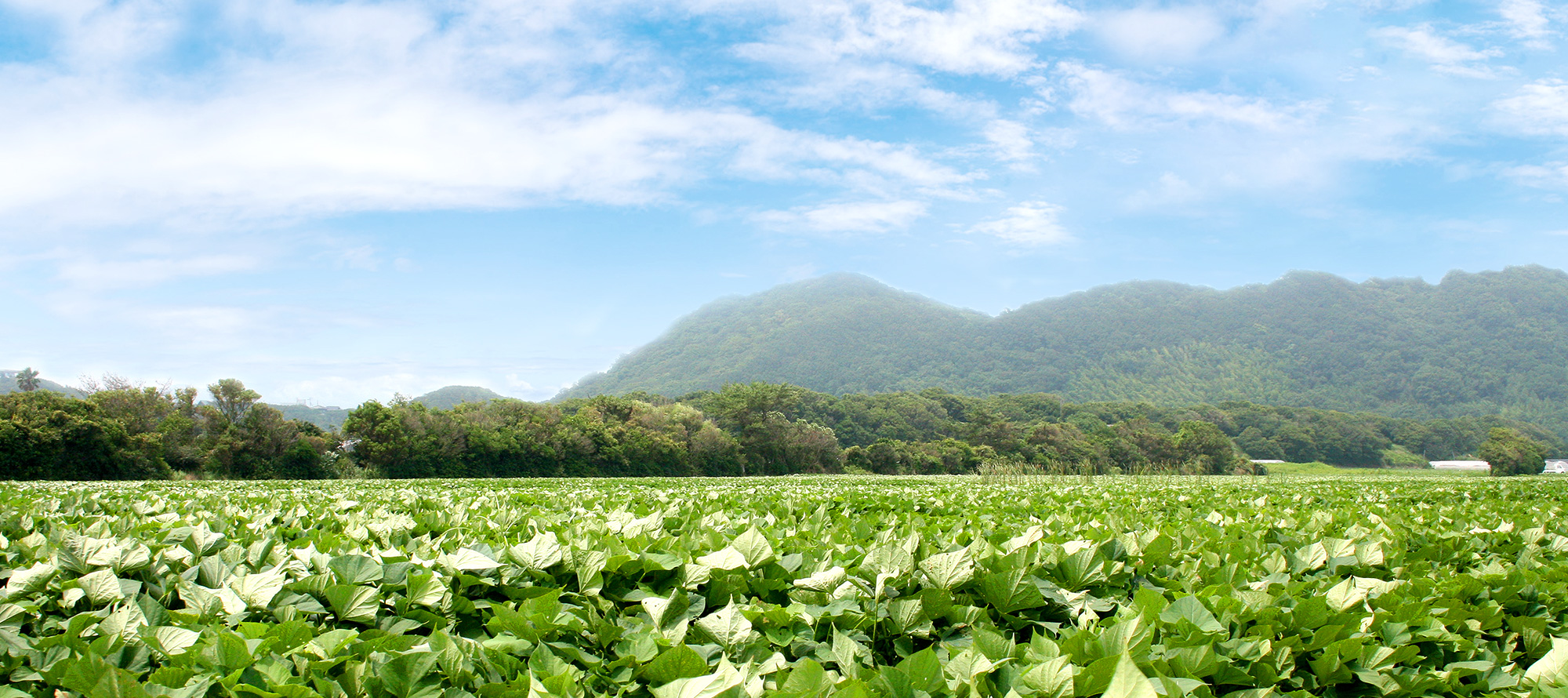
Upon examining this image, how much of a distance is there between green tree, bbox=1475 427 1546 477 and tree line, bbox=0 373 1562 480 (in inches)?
11.5

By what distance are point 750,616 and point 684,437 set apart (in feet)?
168

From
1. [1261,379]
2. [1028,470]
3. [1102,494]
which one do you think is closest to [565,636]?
[1102,494]

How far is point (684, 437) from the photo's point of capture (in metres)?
52.0

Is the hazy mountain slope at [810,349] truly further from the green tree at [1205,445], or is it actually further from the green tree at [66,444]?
the green tree at [66,444]

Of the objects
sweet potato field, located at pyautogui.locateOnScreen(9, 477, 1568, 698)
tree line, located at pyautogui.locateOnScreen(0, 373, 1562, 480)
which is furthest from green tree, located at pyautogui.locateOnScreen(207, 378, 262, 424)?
sweet potato field, located at pyautogui.locateOnScreen(9, 477, 1568, 698)

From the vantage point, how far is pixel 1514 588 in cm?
245

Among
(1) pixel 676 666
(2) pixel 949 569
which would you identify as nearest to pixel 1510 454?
(2) pixel 949 569

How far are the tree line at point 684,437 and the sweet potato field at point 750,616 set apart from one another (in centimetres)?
1703

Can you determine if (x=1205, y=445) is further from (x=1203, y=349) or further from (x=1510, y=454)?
(x=1203, y=349)

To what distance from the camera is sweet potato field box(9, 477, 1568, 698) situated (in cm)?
135

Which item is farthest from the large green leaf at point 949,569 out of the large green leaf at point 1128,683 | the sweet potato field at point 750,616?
the large green leaf at point 1128,683

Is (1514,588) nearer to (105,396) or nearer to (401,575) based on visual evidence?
(401,575)

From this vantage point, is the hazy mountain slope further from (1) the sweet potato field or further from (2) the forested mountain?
(1) the sweet potato field

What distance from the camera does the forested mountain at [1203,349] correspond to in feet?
386
